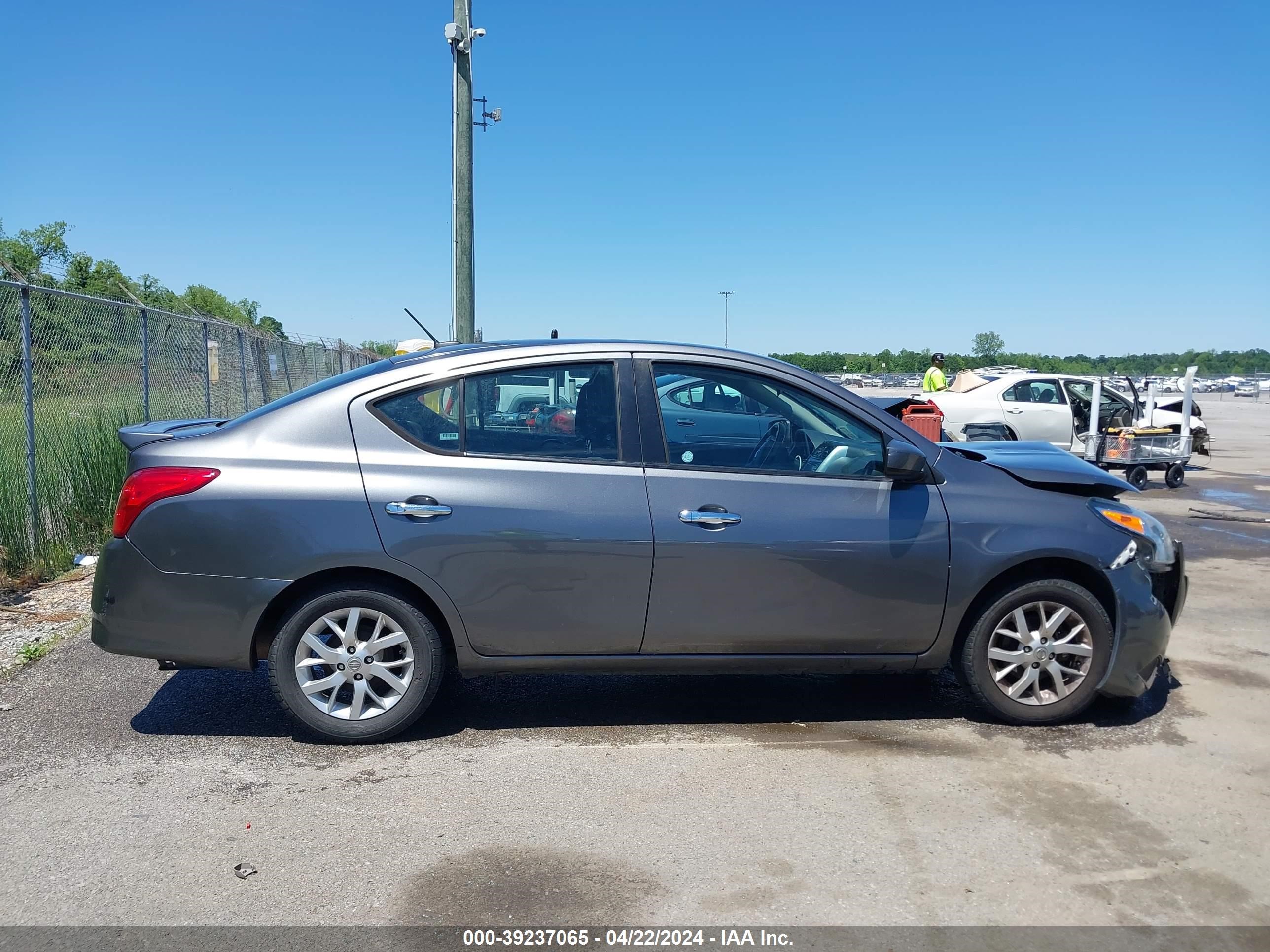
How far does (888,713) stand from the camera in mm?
4871

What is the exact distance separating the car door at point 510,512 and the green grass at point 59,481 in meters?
4.33

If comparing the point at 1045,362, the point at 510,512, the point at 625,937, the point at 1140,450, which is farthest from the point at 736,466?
the point at 1045,362

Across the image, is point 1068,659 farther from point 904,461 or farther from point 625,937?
point 625,937

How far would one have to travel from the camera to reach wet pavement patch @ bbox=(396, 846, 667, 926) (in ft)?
10.1

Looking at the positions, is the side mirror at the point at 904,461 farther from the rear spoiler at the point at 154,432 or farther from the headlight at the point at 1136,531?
the rear spoiler at the point at 154,432

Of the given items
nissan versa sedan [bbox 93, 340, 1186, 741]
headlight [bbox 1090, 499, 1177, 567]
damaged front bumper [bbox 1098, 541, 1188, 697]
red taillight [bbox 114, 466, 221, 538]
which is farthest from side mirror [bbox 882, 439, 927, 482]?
red taillight [bbox 114, 466, 221, 538]

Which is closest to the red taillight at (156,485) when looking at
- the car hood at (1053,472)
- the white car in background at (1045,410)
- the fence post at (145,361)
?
the car hood at (1053,472)

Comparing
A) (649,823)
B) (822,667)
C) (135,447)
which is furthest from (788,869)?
(135,447)

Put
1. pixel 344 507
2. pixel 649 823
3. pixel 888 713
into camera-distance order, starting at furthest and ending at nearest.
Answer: pixel 888 713 → pixel 344 507 → pixel 649 823

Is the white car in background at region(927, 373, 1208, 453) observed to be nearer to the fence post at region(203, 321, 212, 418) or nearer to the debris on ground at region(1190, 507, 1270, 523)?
the debris on ground at region(1190, 507, 1270, 523)

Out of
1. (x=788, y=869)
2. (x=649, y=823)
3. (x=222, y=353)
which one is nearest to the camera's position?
(x=788, y=869)

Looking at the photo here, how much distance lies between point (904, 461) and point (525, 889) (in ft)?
7.74

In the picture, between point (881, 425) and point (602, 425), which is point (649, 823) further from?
point (881, 425)

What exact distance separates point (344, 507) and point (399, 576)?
1.24 feet
